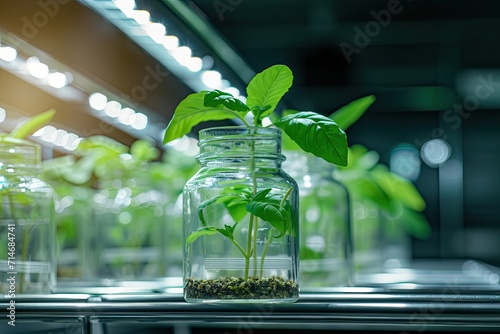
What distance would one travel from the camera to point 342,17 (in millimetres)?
2732

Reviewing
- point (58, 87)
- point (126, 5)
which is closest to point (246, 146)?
point (126, 5)

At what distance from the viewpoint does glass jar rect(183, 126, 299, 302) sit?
0.75m

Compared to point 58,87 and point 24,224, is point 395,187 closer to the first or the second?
point 24,224

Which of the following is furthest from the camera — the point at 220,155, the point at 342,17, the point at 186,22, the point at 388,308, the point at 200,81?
the point at 342,17

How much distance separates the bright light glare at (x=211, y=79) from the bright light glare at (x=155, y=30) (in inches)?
12.5

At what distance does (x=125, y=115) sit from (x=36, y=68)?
2.65ft

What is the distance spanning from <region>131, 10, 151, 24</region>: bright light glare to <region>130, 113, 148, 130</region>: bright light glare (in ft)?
4.73

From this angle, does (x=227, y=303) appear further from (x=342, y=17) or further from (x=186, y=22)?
(x=342, y=17)

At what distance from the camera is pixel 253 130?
806 mm

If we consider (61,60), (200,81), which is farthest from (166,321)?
(61,60)

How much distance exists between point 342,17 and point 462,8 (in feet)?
1.66
